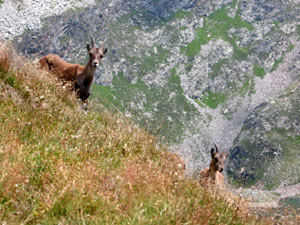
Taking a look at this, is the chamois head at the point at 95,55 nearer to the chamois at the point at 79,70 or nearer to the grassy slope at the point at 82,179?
the chamois at the point at 79,70

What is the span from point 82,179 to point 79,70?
11470 mm

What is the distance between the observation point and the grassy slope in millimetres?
4668

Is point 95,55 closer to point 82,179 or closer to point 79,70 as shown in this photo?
point 79,70

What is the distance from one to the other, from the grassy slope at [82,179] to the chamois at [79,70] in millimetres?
7274

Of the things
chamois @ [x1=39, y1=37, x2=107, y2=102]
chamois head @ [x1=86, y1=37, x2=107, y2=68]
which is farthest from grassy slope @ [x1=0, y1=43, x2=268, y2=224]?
chamois head @ [x1=86, y1=37, x2=107, y2=68]

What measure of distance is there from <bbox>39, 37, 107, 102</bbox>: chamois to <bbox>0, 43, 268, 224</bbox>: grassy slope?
727 centimetres

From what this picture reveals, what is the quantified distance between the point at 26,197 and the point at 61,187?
1.62 ft

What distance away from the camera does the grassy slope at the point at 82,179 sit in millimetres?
4668

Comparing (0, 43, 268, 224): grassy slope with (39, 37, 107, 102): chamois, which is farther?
(39, 37, 107, 102): chamois

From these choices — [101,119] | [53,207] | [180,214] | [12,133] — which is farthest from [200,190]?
[101,119]

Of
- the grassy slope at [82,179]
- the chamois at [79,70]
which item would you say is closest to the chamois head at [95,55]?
the chamois at [79,70]

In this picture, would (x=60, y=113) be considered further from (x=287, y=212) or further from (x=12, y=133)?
(x=287, y=212)

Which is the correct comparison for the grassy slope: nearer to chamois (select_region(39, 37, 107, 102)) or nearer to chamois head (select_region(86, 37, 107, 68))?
chamois (select_region(39, 37, 107, 102))

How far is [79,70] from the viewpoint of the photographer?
16.0 metres
